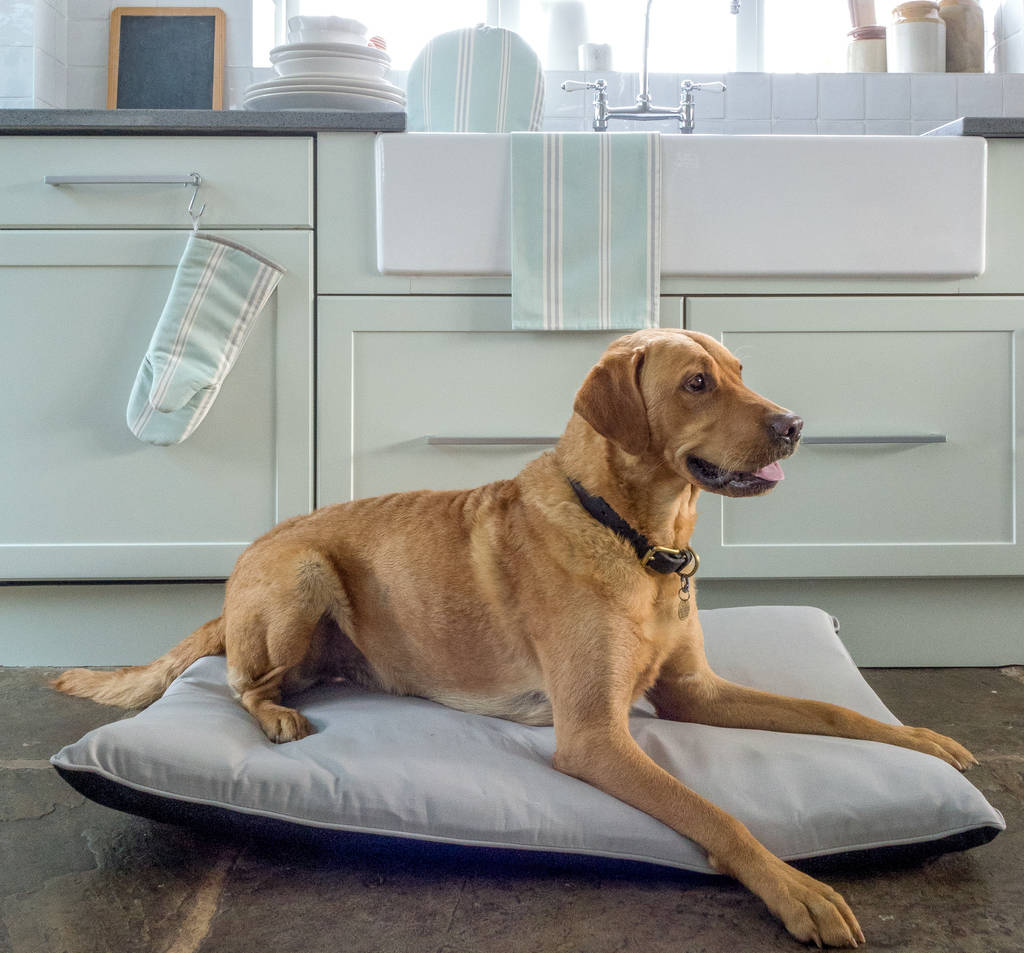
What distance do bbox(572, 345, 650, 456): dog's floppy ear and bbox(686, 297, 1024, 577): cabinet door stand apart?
104 centimetres

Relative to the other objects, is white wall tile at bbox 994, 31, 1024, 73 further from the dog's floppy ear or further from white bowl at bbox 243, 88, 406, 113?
the dog's floppy ear

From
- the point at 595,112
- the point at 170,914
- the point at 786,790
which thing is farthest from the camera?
the point at 595,112

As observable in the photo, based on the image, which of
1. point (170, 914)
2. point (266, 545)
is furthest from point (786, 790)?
point (266, 545)

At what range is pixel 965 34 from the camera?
3.46 metres

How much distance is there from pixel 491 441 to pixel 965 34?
2.36m

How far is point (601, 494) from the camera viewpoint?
1.58m

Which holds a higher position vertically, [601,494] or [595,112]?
[595,112]

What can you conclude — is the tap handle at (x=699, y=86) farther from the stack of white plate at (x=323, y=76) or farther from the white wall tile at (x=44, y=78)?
the white wall tile at (x=44, y=78)

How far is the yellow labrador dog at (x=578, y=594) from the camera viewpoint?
4.80 ft

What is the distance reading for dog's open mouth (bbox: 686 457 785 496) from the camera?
1485 millimetres

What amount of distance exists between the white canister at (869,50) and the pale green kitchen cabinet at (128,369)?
6.78 ft

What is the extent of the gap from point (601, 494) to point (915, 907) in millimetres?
703

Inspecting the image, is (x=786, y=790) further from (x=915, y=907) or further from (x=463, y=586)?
(x=463, y=586)

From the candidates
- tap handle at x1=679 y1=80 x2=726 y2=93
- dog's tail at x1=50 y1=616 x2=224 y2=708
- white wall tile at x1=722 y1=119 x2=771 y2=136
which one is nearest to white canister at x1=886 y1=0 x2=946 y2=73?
white wall tile at x1=722 y1=119 x2=771 y2=136
